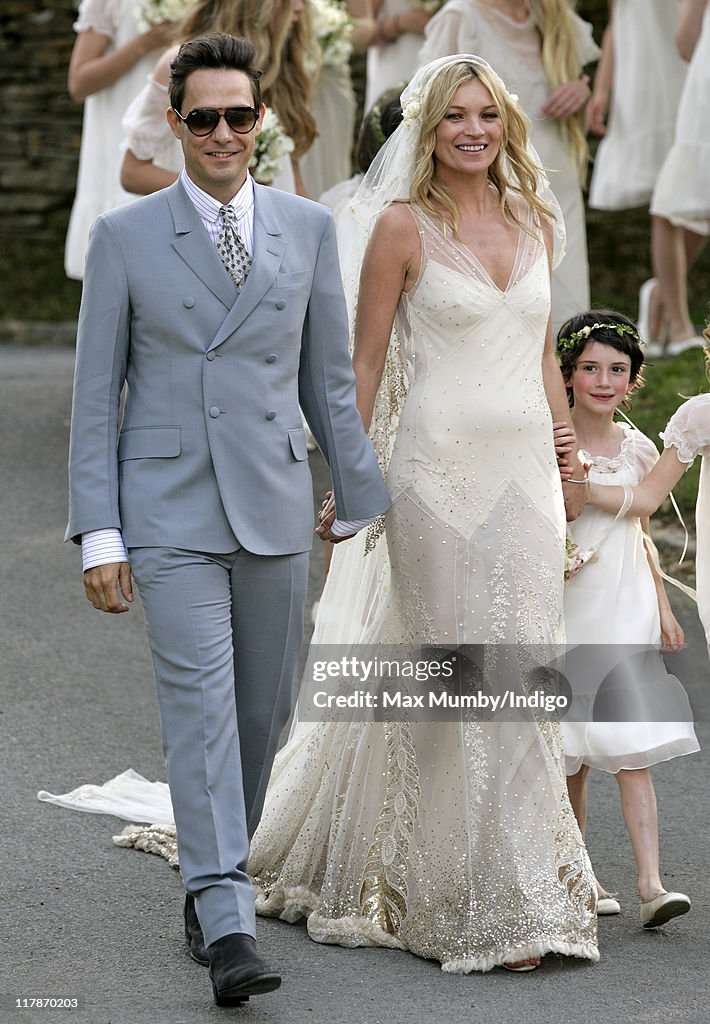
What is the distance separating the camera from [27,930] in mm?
4516

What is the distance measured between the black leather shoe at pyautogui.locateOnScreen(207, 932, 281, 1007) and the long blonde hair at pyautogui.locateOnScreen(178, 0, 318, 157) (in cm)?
390

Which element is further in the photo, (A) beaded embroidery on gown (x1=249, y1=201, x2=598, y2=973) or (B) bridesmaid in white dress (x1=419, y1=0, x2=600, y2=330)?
(B) bridesmaid in white dress (x1=419, y1=0, x2=600, y2=330)

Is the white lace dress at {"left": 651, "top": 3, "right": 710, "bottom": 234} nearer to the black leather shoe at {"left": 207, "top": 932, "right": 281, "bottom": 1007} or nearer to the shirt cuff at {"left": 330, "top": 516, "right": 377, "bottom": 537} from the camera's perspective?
the shirt cuff at {"left": 330, "top": 516, "right": 377, "bottom": 537}

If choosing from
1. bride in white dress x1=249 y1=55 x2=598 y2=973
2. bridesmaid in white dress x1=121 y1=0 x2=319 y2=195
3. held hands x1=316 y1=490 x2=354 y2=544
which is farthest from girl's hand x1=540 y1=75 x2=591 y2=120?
held hands x1=316 y1=490 x2=354 y2=544

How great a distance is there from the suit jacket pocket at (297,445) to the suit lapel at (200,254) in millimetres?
344

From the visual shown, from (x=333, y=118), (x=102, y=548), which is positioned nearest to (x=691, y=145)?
(x=333, y=118)

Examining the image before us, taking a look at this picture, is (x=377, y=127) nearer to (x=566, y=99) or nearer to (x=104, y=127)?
(x=566, y=99)

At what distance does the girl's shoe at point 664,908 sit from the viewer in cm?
452

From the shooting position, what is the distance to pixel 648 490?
485 cm

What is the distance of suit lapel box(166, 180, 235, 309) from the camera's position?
4.09m

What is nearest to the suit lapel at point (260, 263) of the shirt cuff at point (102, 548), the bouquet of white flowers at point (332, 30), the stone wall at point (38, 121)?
the shirt cuff at point (102, 548)

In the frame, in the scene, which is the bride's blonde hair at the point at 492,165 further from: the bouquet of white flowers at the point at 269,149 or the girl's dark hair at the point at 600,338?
the bouquet of white flowers at the point at 269,149

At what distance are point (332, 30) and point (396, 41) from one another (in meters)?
1.90

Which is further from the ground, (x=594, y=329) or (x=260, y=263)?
(x=260, y=263)
